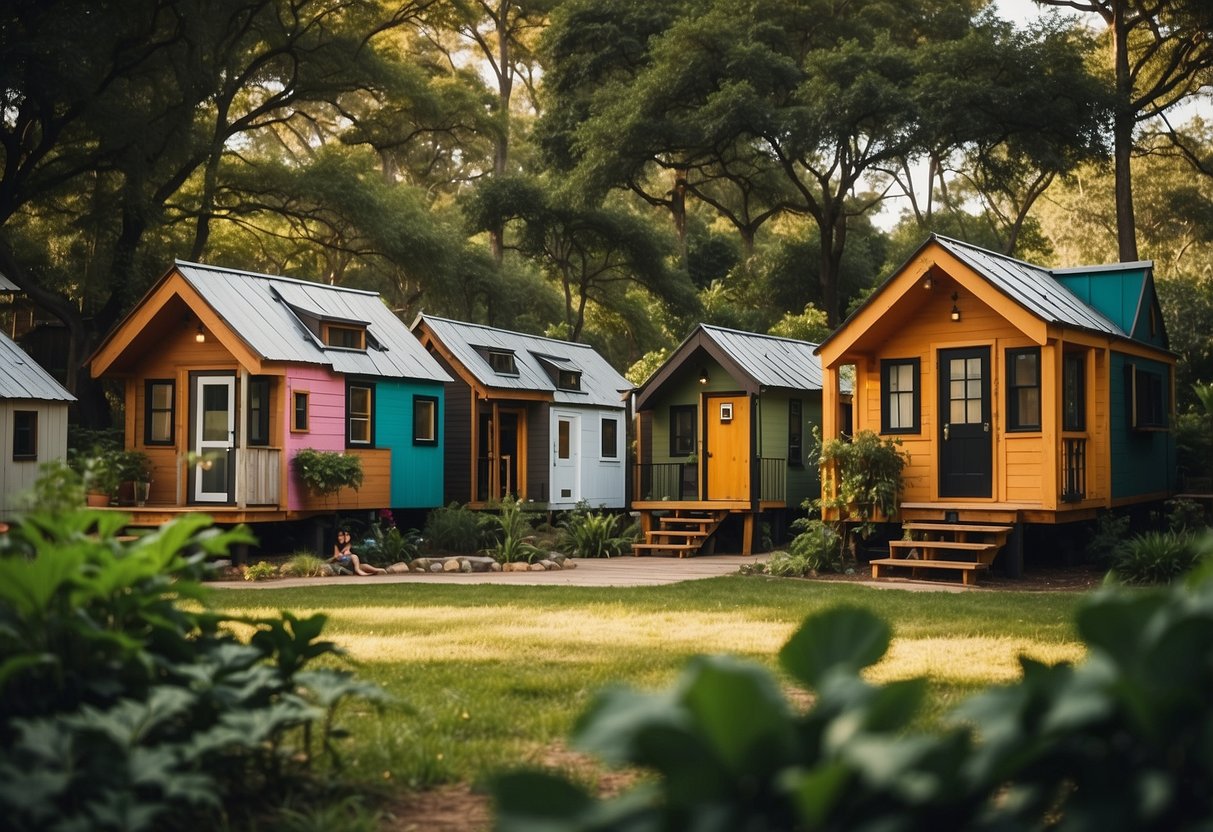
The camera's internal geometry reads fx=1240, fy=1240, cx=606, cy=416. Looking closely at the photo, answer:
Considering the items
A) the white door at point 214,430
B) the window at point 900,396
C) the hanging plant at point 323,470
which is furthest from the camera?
the white door at point 214,430

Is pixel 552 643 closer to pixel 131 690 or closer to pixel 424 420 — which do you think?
pixel 131 690

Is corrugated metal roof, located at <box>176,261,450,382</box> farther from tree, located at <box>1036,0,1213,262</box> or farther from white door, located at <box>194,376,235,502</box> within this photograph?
tree, located at <box>1036,0,1213,262</box>

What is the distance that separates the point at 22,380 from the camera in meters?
21.6

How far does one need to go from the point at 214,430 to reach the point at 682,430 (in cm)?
891

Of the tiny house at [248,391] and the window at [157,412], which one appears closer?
the tiny house at [248,391]

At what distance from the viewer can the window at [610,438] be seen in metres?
28.8

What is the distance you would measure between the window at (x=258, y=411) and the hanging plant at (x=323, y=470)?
Answer: 664 millimetres

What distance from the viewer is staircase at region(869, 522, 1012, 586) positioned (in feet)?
Result: 53.2

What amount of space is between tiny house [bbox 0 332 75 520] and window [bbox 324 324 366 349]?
4.69 metres

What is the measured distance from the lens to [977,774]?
2336mm

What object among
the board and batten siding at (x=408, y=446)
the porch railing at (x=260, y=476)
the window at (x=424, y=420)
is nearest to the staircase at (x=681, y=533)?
the board and batten siding at (x=408, y=446)

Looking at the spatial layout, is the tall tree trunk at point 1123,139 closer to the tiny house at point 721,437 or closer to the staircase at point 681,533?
the tiny house at point 721,437

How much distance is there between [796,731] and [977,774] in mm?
347

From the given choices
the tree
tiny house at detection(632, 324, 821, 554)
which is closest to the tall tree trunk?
the tree
